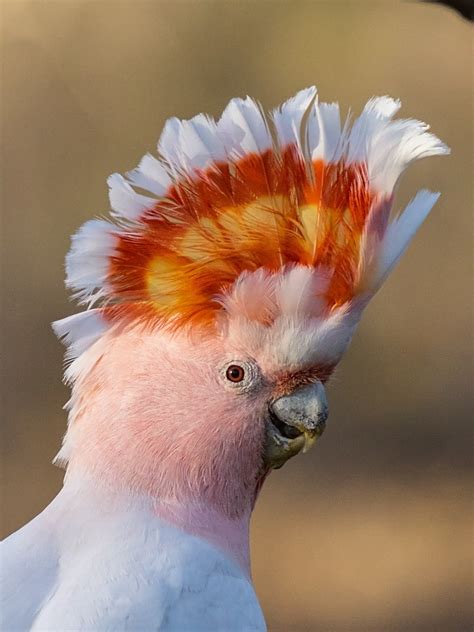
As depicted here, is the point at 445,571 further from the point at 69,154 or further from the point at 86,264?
the point at 86,264

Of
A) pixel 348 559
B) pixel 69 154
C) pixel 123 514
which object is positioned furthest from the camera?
pixel 69 154

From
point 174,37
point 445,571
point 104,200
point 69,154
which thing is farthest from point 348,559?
point 174,37

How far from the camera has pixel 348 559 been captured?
143 inches

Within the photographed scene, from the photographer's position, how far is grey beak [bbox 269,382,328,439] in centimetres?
138

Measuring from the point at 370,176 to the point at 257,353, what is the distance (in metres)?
0.32

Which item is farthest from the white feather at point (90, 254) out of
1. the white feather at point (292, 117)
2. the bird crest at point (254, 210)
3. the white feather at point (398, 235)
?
the white feather at point (398, 235)

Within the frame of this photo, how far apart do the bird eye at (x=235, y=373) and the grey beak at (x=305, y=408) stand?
0.07 m

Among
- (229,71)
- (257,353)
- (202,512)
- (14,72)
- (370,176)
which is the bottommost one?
(202,512)

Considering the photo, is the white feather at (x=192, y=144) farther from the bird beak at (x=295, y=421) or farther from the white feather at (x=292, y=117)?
the bird beak at (x=295, y=421)

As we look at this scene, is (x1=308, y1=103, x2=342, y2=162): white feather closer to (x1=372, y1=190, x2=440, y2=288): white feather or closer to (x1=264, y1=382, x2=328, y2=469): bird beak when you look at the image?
(x1=372, y1=190, x2=440, y2=288): white feather

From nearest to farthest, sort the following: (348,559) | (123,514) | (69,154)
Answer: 1. (123,514)
2. (348,559)
3. (69,154)

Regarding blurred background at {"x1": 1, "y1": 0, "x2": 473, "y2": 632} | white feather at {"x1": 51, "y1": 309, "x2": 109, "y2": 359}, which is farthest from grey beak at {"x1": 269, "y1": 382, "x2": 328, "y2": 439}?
blurred background at {"x1": 1, "y1": 0, "x2": 473, "y2": 632}

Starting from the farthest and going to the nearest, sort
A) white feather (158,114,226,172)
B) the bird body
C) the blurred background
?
the blurred background, white feather (158,114,226,172), the bird body

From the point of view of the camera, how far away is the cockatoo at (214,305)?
4.34 feet
